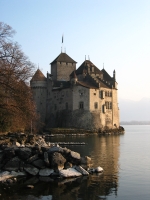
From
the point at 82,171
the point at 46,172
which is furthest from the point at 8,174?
the point at 82,171

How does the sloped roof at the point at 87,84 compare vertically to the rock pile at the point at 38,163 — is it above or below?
above

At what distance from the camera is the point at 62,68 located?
3342 inches

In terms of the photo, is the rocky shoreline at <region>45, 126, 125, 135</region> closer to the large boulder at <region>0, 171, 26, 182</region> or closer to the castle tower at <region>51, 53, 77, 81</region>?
the castle tower at <region>51, 53, 77, 81</region>

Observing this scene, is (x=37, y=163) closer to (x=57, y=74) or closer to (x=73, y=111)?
(x=73, y=111)

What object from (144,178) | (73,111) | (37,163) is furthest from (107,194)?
(73,111)

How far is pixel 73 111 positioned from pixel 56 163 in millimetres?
49419

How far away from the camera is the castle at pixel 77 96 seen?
2771 inches

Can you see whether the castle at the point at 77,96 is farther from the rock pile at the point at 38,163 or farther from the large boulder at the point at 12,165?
the large boulder at the point at 12,165

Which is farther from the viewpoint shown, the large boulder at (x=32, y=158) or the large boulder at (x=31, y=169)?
the large boulder at (x=32, y=158)

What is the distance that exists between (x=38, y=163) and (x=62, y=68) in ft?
212

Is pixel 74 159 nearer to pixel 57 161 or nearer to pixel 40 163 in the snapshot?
pixel 57 161

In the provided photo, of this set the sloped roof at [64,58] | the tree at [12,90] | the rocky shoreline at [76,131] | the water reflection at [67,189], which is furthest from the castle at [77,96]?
the water reflection at [67,189]

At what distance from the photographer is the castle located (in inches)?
2771

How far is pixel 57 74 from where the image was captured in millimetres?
84312
